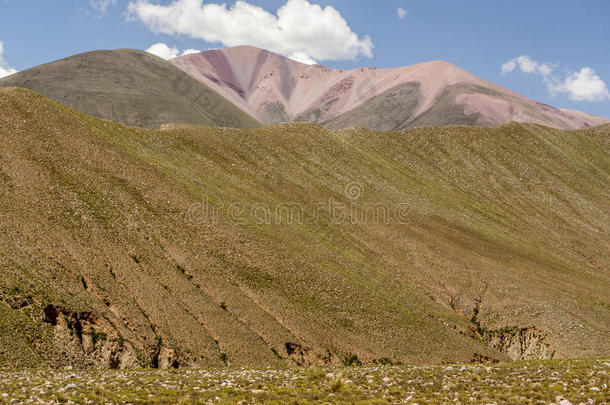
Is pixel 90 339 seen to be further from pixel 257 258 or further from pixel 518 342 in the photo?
pixel 518 342

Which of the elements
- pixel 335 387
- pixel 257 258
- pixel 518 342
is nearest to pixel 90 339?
pixel 257 258

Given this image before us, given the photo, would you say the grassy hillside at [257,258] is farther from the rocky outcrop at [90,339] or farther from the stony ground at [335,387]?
the stony ground at [335,387]

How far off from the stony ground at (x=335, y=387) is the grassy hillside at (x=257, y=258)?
11.8m

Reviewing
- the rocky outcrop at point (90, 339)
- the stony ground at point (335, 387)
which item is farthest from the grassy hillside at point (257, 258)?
the stony ground at point (335, 387)

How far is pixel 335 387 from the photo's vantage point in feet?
67.0

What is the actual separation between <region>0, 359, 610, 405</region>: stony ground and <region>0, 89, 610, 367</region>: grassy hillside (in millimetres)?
11787

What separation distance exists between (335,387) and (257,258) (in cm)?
3360

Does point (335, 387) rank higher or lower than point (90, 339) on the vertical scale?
higher

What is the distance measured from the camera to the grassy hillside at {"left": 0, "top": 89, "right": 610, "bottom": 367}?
3803 centimetres

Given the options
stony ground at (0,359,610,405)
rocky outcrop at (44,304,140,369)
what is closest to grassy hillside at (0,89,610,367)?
rocky outcrop at (44,304,140,369)

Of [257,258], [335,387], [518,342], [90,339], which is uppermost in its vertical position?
[257,258]

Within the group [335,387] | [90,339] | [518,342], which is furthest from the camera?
[518,342]

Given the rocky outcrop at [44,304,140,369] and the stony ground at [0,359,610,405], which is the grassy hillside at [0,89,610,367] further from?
the stony ground at [0,359,610,405]

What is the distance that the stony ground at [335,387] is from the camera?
17984mm
